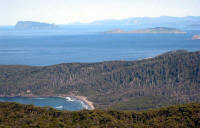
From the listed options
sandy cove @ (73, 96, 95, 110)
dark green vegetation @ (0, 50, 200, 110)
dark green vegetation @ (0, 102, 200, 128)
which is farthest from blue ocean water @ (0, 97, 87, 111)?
dark green vegetation @ (0, 102, 200, 128)

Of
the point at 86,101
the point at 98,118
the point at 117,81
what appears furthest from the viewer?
the point at 117,81

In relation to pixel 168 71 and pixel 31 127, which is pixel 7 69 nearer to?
pixel 168 71

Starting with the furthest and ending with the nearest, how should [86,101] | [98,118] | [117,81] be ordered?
[117,81] < [86,101] < [98,118]

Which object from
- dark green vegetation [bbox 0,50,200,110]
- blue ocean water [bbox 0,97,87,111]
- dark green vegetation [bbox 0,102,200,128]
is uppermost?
dark green vegetation [bbox 0,102,200,128]

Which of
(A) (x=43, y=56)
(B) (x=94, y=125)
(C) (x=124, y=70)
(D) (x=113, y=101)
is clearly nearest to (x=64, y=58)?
(A) (x=43, y=56)

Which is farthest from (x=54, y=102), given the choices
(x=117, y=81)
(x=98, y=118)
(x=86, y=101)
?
(x=98, y=118)

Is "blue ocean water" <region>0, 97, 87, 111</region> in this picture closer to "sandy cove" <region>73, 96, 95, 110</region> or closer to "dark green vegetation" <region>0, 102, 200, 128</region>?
"sandy cove" <region>73, 96, 95, 110</region>

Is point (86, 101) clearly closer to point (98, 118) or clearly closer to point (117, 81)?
point (117, 81)

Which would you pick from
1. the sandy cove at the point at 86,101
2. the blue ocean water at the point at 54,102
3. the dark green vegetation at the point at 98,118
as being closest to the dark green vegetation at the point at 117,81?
the sandy cove at the point at 86,101
